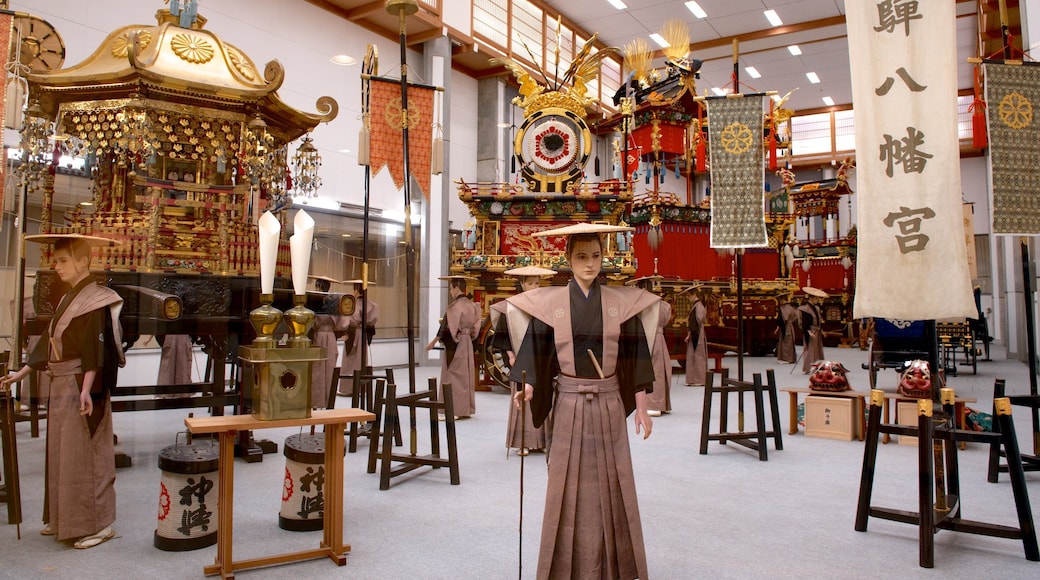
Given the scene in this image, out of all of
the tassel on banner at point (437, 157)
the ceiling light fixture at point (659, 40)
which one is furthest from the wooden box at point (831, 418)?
the ceiling light fixture at point (659, 40)

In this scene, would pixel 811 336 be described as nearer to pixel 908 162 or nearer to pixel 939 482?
pixel 939 482

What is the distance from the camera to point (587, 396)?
3023mm

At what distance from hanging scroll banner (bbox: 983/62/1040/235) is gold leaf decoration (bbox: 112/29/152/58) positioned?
22.7ft

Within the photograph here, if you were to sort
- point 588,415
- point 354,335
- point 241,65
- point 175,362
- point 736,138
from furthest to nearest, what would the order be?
1. point 354,335
2. point 175,362
3. point 736,138
4. point 241,65
5. point 588,415

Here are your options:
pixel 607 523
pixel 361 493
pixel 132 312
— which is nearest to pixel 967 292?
pixel 607 523

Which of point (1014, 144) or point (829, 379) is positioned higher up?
point (1014, 144)

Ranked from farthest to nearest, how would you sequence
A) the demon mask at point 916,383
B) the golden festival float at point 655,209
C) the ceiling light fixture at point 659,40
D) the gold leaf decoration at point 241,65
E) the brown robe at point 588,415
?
the ceiling light fixture at point 659,40
the golden festival float at point 655,209
the demon mask at point 916,383
the gold leaf decoration at point 241,65
the brown robe at point 588,415

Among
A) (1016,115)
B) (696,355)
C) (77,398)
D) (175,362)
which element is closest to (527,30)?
(696,355)

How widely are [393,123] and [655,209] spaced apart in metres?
10.3

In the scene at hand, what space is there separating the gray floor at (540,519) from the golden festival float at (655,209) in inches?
74.2

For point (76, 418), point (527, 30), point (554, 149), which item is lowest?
point (76, 418)

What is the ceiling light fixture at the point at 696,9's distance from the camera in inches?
531

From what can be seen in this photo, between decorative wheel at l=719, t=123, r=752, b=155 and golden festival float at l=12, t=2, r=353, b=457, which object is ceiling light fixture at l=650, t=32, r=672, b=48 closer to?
decorative wheel at l=719, t=123, r=752, b=155

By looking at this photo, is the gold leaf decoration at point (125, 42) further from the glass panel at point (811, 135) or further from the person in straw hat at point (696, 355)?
the glass panel at point (811, 135)
